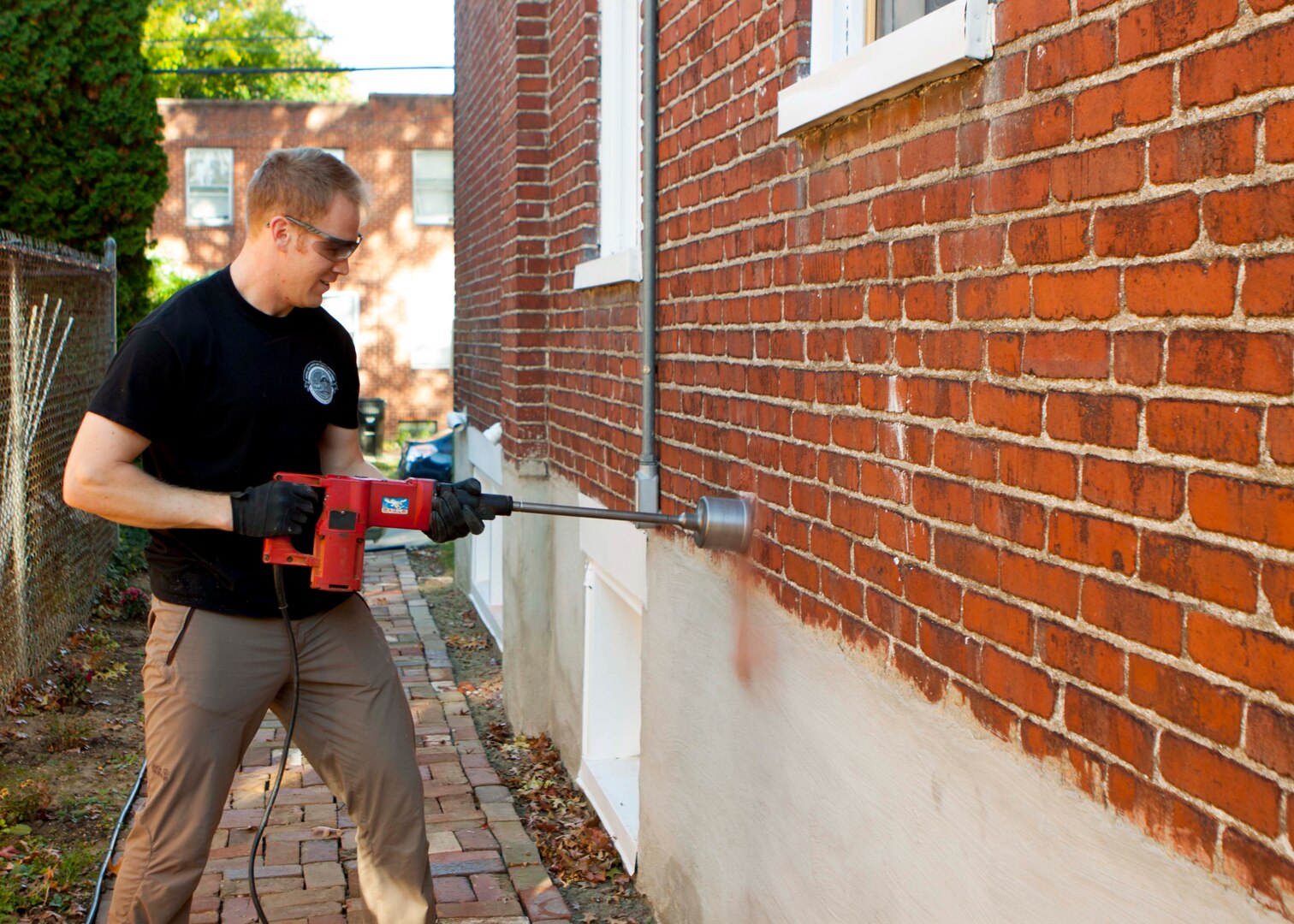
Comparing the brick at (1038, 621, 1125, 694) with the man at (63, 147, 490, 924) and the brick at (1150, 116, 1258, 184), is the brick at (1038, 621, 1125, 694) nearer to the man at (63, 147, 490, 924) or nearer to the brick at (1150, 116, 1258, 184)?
the brick at (1150, 116, 1258, 184)

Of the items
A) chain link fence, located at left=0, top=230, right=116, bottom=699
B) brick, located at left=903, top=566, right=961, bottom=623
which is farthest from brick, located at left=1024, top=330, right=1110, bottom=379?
chain link fence, located at left=0, top=230, right=116, bottom=699

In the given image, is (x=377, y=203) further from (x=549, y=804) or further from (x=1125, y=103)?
(x=1125, y=103)

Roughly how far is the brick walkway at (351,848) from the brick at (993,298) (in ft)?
8.23

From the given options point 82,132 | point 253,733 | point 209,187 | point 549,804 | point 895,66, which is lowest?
point 549,804

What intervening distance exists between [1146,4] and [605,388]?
3539mm

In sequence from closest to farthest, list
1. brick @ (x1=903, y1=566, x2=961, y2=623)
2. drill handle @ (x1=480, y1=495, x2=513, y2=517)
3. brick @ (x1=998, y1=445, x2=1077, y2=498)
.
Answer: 1. brick @ (x1=998, y1=445, x2=1077, y2=498)
2. brick @ (x1=903, y1=566, x2=961, y2=623)
3. drill handle @ (x1=480, y1=495, x2=513, y2=517)

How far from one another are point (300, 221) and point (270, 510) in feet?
2.61

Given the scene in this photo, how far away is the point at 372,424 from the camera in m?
26.6

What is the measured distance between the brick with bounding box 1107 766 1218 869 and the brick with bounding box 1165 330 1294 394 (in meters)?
0.55

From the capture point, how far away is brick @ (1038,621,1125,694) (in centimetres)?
188

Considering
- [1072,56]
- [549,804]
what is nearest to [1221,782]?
[1072,56]

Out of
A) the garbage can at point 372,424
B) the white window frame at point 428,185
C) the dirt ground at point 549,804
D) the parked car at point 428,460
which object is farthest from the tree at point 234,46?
the dirt ground at point 549,804

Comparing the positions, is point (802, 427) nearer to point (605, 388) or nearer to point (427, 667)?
point (605, 388)

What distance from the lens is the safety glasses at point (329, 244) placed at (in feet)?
11.4
